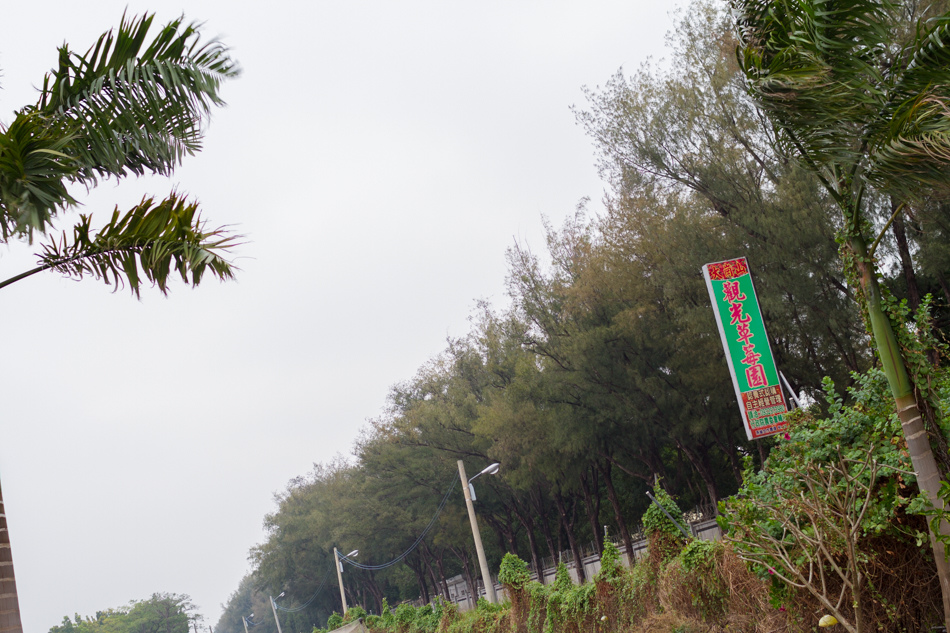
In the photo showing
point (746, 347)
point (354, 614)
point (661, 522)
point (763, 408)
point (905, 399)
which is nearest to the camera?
point (905, 399)

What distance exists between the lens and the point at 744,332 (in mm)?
12688

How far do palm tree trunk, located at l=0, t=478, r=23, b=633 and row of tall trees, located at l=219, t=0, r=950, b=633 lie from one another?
6.22 metres

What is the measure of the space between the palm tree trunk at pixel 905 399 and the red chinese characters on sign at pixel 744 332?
6788 millimetres

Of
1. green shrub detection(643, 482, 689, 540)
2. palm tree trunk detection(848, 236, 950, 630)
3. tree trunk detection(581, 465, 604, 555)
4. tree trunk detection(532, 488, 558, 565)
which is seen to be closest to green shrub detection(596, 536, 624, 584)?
green shrub detection(643, 482, 689, 540)

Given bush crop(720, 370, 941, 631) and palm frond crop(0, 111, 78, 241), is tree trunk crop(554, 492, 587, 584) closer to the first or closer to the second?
bush crop(720, 370, 941, 631)

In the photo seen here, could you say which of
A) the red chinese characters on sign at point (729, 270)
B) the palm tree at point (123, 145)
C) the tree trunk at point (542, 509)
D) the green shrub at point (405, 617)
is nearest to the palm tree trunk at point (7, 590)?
the palm tree at point (123, 145)

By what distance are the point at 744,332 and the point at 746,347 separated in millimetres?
248

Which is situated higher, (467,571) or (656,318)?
(656,318)

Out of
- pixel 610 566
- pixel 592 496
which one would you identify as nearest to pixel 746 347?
pixel 610 566

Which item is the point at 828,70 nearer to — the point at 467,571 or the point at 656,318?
the point at 656,318

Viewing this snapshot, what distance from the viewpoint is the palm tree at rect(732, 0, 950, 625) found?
16.3 ft

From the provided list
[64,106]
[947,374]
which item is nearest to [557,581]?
[947,374]

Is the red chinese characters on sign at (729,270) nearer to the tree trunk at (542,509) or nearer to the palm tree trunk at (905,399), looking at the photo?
the palm tree trunk at (905,399)

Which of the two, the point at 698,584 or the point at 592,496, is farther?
the point at 592,496
